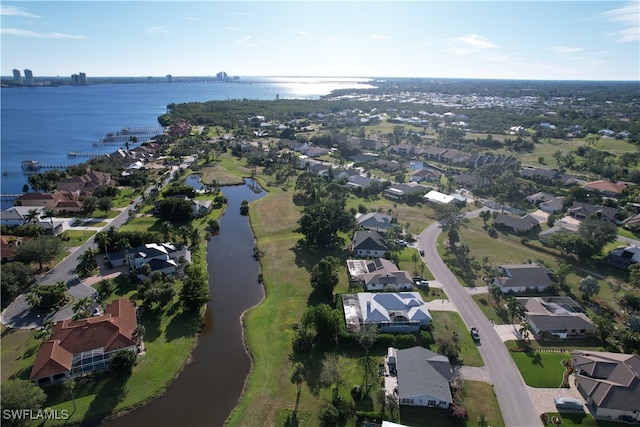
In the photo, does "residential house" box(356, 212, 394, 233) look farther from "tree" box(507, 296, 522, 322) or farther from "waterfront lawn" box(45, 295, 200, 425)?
"waterfront lawn" box(45, 295, 200, 425)

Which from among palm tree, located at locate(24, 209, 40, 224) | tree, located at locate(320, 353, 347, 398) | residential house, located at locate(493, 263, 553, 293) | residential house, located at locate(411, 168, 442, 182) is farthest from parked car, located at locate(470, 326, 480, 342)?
palm tree, located at locate(24, 209, 40, 224)

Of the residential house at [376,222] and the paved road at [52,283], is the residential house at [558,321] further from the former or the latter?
the paved road at [52,283]

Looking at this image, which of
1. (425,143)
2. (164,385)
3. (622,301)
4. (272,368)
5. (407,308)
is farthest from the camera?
(425,143)

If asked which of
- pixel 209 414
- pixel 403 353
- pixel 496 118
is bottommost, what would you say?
pixel 209 414

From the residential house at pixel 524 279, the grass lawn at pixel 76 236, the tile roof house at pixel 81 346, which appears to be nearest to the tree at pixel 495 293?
the residential house at pixel 524 279

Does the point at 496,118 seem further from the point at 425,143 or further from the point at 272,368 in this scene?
the point at 272,368

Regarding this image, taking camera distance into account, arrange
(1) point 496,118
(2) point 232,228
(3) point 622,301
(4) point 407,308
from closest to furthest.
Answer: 1. (4) point 407,308
2. (3) point 622,301
3. (2) point 232,228
4. (1) point 496,118

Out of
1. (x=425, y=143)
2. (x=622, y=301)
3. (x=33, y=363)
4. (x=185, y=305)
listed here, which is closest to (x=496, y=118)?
(x=425, y=143)
